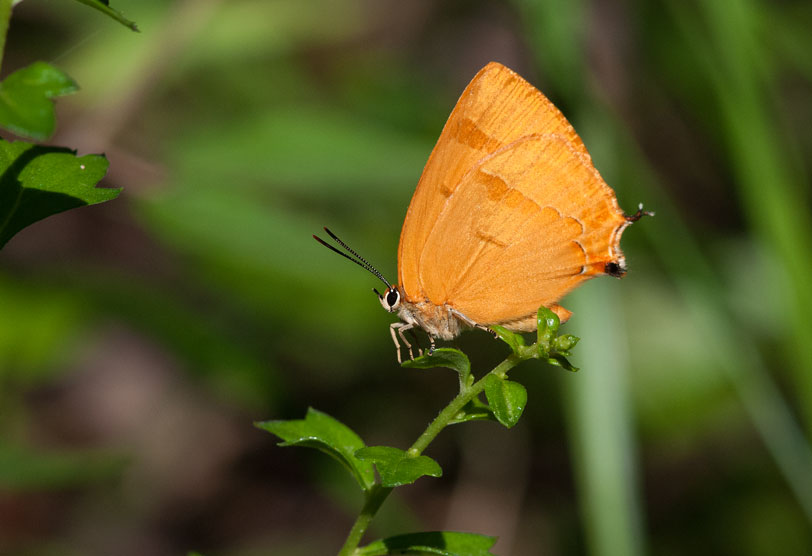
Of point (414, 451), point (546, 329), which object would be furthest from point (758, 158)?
point (414, 451)

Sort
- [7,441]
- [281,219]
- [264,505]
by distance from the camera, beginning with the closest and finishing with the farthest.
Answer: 1. [7,441]
2. [281,219]
3. [264,505]

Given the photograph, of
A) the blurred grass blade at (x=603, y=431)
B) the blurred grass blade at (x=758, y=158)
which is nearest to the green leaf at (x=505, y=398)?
the blurred grass blade at (x=603, y=431)

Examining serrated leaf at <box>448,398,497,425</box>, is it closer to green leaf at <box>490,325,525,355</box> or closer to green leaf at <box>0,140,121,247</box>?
green leaf at <box>490,325,525,355</box>

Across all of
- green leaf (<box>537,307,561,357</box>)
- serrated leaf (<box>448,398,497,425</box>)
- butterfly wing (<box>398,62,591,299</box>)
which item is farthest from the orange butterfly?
serrated leaf (<box>448,398,497,425</box>)

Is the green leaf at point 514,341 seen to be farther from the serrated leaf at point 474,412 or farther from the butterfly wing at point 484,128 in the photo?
the butterfly wing at point 484,128

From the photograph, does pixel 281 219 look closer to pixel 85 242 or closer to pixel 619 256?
pixel 619 256

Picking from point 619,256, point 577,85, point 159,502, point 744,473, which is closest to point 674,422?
point 744,473

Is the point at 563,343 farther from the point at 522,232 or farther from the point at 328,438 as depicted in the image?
the point at 522,232
